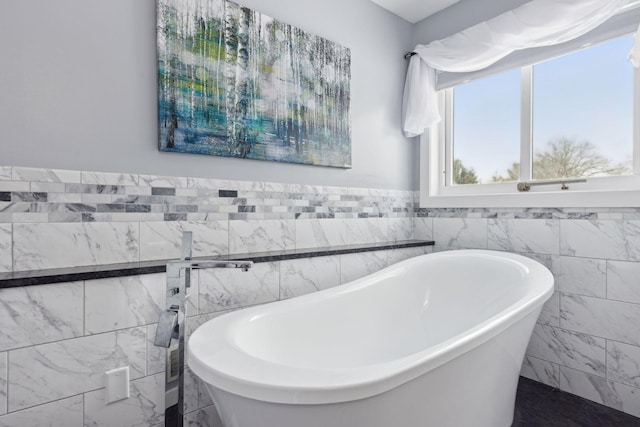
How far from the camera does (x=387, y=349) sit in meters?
→ 1.73

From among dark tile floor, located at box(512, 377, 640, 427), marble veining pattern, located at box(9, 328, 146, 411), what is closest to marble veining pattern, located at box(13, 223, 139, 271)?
marble veining pattern, located at box(9, 328, 146, 411)

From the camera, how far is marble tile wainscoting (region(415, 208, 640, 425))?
1702mm

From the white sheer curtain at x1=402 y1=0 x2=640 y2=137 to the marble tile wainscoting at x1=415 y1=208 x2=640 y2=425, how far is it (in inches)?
32.2

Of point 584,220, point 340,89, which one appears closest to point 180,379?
point 340,89

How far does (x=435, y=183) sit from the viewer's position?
2.64 metres

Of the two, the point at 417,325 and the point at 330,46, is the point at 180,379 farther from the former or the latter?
the point at 330,46

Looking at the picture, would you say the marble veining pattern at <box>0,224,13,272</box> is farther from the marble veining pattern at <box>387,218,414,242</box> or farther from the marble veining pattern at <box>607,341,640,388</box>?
the marble veining pattern at <box>607,341,640,388</box>

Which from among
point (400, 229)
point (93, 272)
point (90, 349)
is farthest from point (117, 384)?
point (400, 229)

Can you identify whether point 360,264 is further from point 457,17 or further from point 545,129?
point 457,17

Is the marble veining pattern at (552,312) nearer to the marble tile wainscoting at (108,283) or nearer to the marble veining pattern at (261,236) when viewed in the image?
the marble tile wainscoting at (108,283)

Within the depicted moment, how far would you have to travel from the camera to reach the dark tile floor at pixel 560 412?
5.29ft

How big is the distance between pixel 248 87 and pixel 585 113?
1852mm

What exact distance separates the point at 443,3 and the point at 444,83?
0.53 meters

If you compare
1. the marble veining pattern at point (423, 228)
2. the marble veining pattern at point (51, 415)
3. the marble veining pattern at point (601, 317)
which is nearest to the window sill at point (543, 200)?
the marble veining pattern at point (423, 228)
